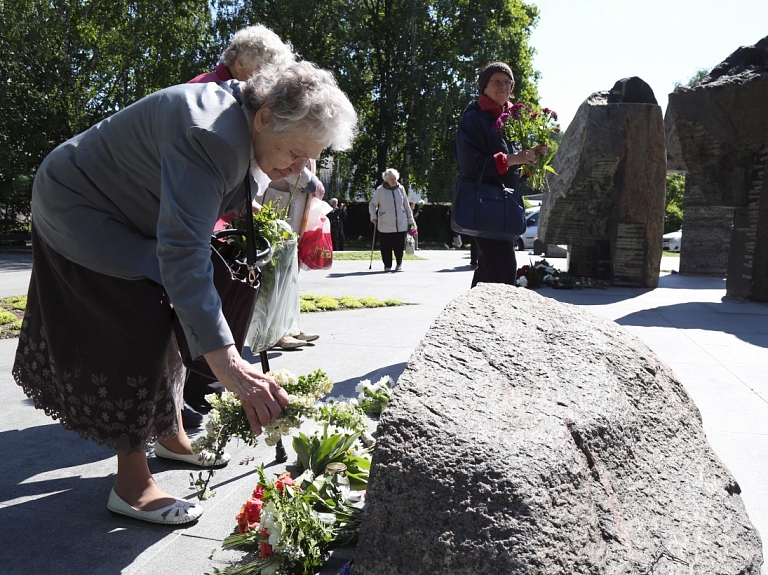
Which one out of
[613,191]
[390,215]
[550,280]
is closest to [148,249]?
[550,280]

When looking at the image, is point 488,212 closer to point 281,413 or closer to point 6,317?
point 281,413

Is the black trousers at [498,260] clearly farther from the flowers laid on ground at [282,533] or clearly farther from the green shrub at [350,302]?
the green shrub at [350,302]

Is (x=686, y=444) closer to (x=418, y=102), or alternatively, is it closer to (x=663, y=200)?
(x=663, y=200)

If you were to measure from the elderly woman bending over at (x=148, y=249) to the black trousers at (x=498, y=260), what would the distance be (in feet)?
8.76

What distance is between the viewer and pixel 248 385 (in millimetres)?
1907

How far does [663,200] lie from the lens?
32.0 feet

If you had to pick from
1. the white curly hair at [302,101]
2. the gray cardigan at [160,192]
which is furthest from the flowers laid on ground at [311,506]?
the white curly hair at [302,101]

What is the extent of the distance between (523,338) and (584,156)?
8065 mm

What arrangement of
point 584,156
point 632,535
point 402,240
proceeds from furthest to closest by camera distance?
point 402,240 → point 584,156 → point 632,535

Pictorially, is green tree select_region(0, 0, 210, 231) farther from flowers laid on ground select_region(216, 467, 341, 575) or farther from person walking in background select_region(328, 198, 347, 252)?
flowers laid on ground select_region(216, 467, 341, 575)

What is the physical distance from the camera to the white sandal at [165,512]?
258 cm

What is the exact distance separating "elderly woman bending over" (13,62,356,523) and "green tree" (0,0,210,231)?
1934 centimetres

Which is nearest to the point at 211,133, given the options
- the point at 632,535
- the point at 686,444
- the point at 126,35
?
the point at 632,535

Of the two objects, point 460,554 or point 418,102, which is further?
point 418,102
